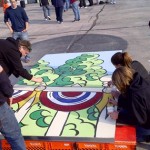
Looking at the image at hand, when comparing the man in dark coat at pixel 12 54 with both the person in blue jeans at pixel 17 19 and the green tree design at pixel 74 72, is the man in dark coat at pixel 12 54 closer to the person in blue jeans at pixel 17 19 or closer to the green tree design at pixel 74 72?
the green tree design at pixel 74 72

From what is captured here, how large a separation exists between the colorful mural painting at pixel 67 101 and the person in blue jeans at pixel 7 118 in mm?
440

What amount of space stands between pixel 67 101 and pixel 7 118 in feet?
5.09

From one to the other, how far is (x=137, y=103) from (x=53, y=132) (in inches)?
49.4

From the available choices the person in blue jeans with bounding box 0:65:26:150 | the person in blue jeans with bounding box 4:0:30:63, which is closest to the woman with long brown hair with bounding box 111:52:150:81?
the person in blue jeans with bounding box 0:65:26:150

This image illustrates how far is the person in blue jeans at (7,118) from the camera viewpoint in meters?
3.13

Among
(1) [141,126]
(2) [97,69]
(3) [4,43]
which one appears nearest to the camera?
(1) [141,126]

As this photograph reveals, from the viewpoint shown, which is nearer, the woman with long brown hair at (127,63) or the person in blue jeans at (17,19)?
the woman with long brown hair at (127,63)

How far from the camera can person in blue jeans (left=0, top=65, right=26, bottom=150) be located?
3.13 metres

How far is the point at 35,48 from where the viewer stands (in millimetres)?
9578

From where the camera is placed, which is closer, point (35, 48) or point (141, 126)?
point (141, 126)

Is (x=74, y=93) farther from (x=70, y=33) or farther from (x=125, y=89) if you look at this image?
(x=70, y=33)

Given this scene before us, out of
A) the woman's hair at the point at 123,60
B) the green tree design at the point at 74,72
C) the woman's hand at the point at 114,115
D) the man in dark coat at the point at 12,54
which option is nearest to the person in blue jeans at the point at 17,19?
the green tree design at the point at 74,72

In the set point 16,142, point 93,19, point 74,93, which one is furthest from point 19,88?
point 93,19

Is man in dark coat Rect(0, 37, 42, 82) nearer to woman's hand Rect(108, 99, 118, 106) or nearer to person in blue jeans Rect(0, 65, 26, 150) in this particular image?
person in blue jeans Rect(0, 65, 26, 150)
